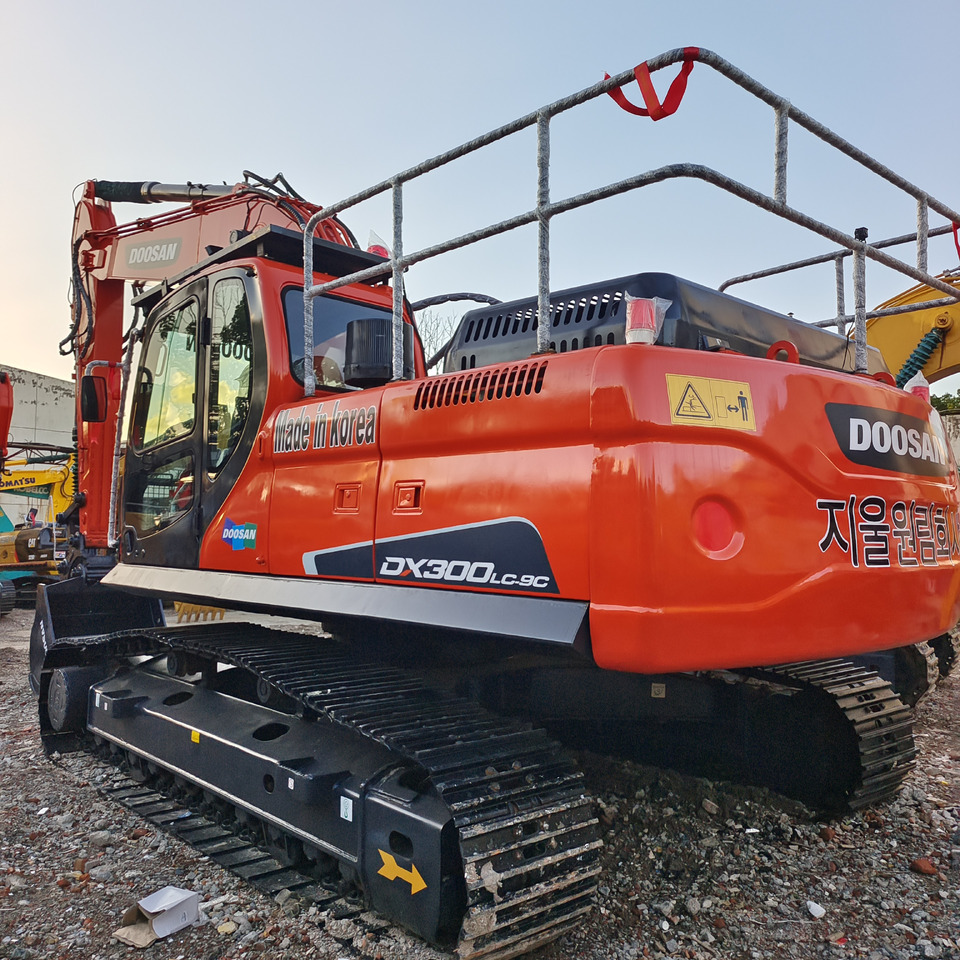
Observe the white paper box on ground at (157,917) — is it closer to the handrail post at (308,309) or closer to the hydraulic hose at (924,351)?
the handrail post at (308,309)

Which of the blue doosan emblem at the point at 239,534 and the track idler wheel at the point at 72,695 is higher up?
the blue doosan emblem at the point at 239,534

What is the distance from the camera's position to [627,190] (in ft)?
7.45

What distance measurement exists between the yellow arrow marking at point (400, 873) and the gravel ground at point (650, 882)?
0.24 meters

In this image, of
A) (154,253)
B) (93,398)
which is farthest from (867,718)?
(154,253)

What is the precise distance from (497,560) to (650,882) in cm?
148

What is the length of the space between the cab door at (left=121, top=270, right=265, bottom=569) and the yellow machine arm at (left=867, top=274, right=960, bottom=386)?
473cm

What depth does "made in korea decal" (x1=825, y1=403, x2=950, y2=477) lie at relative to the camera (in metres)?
2.45

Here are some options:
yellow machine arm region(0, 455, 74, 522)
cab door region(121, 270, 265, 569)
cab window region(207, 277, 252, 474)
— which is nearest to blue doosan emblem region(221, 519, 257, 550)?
cab door region(121, 270, 265, 569)

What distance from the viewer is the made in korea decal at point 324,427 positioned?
2918mm

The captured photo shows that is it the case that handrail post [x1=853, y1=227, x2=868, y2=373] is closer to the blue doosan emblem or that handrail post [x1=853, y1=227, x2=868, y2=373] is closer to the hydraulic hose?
the blue doosan emblem

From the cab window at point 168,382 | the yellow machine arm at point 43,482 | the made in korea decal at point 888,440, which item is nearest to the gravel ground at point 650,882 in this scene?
the made in korea decal at point 888,440

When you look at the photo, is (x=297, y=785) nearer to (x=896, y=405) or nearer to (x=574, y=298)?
(x=574, y=298)

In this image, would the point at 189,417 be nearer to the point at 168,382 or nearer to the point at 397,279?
the point at 168,382

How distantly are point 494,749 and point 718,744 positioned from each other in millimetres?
1222
